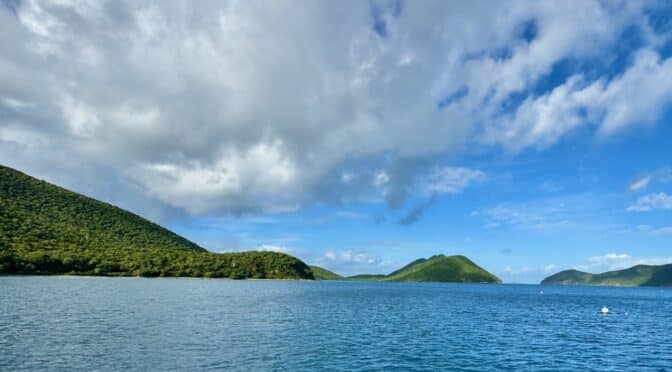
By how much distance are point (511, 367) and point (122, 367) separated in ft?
143

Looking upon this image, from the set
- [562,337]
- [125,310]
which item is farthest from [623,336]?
[125,310]

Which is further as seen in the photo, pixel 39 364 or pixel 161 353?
pixel 161 353

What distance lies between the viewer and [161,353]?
46688 mm

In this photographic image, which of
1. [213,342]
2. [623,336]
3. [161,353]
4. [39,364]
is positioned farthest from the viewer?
[623,336]

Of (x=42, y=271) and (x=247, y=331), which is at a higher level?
(x=42, y=271)

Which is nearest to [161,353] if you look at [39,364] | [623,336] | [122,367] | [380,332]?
[122,367]

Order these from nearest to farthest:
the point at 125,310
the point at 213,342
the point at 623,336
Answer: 1. the point at 213,342
2. the point at 623,336
3. the point at 125,310

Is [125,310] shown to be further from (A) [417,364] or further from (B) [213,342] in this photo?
(A) [417,364]

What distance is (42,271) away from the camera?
19512cm

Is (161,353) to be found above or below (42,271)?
below

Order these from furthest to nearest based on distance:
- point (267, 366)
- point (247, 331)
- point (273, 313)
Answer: point (273, 313) → point (247, 331) → point (267, 366)

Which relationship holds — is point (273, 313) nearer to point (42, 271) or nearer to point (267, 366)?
point (267, 366)

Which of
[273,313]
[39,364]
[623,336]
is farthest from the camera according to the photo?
[273,313]

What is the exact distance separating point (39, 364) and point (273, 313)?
5681 centimetres
